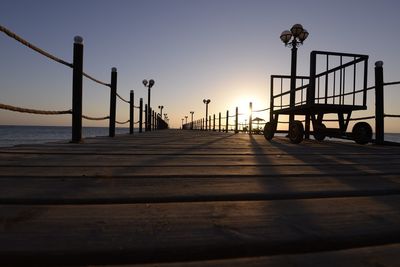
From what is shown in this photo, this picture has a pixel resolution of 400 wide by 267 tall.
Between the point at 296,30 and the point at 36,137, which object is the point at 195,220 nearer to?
the point at 296,30

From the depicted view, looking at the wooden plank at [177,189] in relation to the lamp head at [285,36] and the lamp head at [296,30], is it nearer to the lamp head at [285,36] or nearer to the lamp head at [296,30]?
the lamp head at [296,30]

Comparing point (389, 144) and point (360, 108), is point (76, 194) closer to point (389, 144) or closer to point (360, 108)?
point (360, 108)

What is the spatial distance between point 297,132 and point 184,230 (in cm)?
504

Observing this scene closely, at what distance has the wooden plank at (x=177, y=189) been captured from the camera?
127cm

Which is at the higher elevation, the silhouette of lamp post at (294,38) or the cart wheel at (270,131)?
the silhouette of lamp post at (294,38)

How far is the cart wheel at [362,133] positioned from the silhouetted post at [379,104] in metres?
0.22

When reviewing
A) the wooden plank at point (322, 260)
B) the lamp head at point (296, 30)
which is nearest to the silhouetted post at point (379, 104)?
the lamp head at point (296, 30)

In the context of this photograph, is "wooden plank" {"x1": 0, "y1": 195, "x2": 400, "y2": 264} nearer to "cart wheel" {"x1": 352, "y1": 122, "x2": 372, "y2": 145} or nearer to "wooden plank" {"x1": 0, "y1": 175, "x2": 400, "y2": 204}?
"wooden plank" {"x1": 0, "y1": 175, "x2": 400, "y2": 204}

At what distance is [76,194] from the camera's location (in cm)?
132

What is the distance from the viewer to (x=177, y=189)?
1.47m

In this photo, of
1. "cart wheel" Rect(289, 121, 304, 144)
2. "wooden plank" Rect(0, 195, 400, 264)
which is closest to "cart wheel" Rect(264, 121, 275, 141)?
Result: "cart wheel" Rect(289, 121, 304, 144)

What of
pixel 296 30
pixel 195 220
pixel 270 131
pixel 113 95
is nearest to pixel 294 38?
pixel 296 30

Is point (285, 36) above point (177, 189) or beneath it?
above

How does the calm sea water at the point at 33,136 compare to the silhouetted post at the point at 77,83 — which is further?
the calm sea water at the point at 33,136
